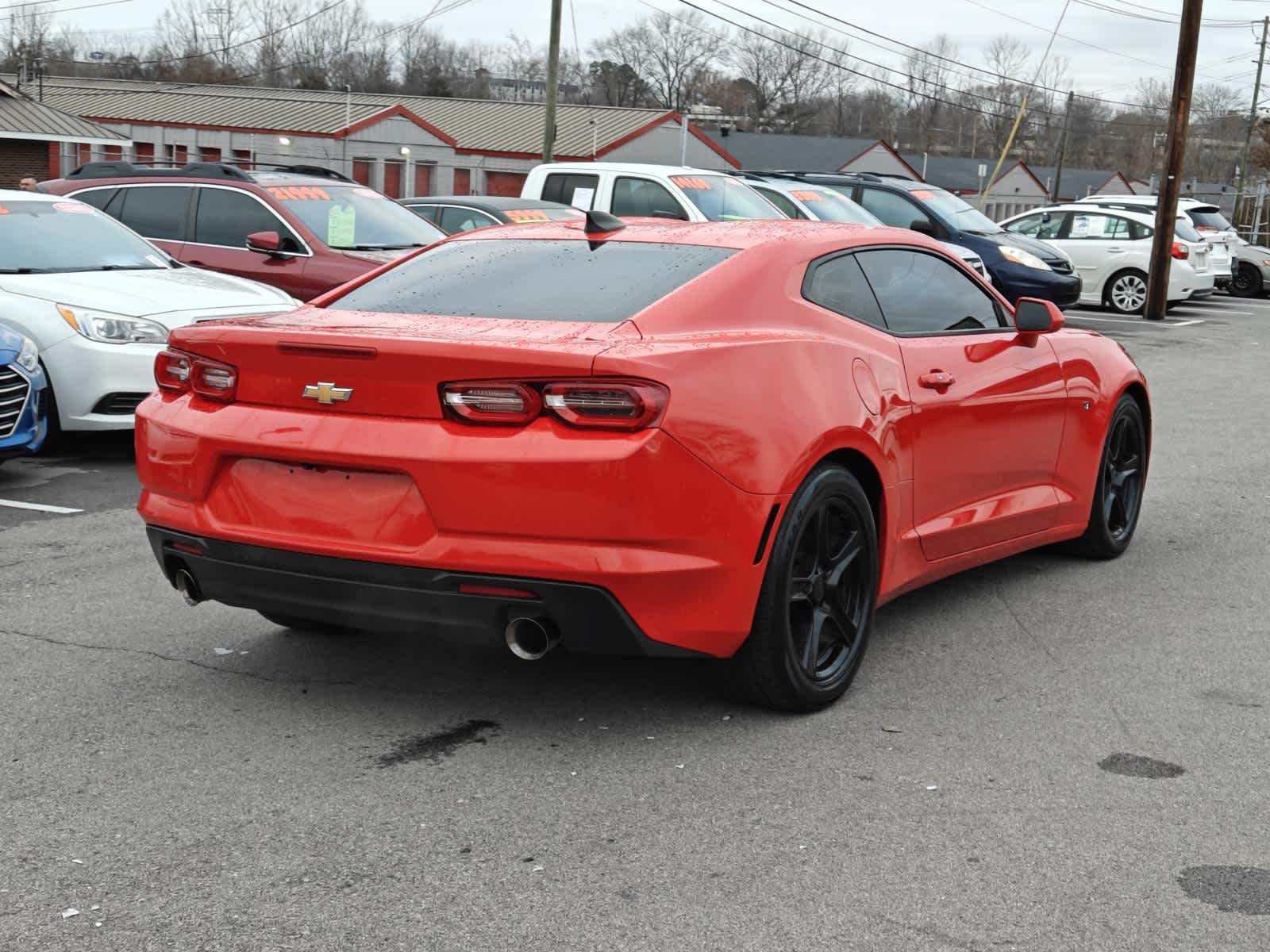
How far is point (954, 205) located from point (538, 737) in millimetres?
18350

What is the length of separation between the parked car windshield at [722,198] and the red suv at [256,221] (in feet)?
13.3

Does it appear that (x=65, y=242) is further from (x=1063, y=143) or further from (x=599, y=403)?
(x=1063, y=143)

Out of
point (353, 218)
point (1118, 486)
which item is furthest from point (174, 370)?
point (353, 218)

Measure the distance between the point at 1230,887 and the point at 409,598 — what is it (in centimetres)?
208

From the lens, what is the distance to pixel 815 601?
4.62 metres

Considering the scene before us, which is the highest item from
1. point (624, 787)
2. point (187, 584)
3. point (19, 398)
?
point (187, 584)

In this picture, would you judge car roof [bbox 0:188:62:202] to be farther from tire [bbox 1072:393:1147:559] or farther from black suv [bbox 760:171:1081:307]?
black suv [bbox 760:171:1081:307]

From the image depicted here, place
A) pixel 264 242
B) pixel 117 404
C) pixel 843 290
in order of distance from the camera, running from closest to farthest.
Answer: pixel 843 290 → pixel 117 404 → pixel 264 242

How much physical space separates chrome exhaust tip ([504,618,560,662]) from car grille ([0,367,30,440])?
4845mm

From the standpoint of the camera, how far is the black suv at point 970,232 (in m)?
20.0

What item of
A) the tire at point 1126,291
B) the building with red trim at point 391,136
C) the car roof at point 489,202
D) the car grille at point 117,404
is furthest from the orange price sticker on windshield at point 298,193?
the building with red trim at point 391,136

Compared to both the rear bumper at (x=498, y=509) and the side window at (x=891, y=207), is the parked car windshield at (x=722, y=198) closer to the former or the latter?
the side window at (x=891, y=207)

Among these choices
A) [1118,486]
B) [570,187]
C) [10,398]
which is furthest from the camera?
[570,187]

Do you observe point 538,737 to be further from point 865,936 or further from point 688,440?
point 865,936
